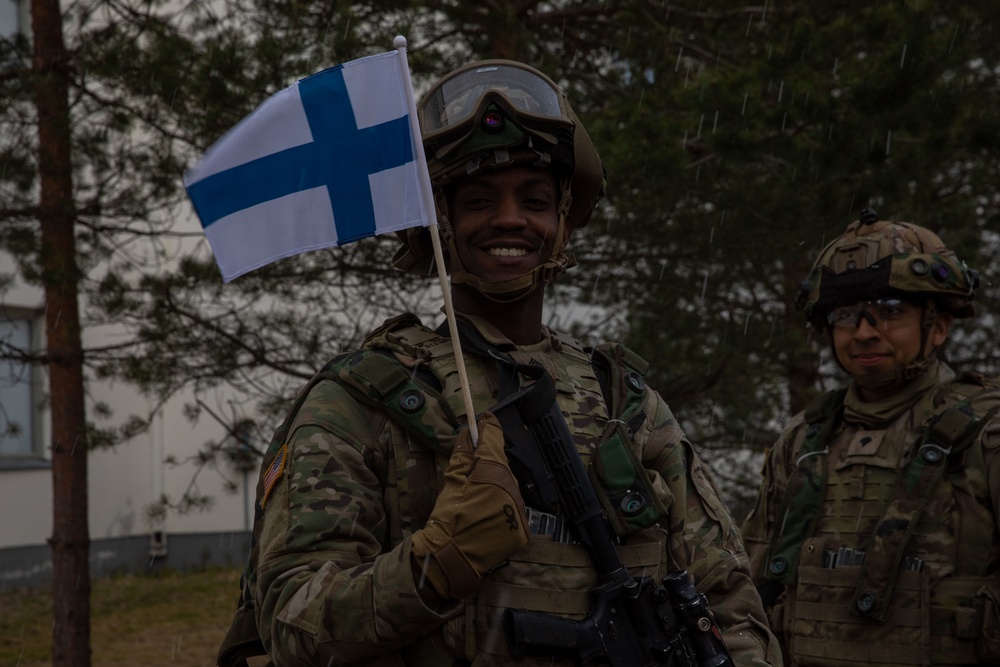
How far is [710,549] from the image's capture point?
2.88 metres

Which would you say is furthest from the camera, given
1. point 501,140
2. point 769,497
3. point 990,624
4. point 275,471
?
point 769,497

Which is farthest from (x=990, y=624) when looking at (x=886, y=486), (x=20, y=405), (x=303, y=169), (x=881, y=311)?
(x=20, y=405)

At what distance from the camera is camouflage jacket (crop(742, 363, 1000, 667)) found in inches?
164

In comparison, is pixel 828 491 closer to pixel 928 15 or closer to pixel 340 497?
pixel 340 497

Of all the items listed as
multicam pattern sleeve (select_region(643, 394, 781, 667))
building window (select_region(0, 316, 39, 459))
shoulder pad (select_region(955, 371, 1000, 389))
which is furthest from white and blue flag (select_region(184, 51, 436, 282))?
building window (select_region(0, 316, 39, 459))

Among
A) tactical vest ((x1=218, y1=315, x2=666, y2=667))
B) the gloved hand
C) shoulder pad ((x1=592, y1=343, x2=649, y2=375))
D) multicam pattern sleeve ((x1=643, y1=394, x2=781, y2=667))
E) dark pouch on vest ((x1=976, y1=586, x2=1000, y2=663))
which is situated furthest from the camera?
dark pouch on vest ((x1=976, y1=586, x2=1000, y2=663))

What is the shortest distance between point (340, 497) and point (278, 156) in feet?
3.00

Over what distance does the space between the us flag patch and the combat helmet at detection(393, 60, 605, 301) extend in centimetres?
65

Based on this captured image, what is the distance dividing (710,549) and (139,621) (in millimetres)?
9325

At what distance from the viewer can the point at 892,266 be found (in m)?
4.54

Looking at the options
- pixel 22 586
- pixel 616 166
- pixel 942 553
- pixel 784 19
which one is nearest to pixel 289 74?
pixel 616 166

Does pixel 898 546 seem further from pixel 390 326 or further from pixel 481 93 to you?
pixel 481 93

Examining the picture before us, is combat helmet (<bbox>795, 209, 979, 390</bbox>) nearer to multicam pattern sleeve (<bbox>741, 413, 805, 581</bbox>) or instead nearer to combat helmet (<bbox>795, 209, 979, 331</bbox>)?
combat helmet (<bbox>795, 209, 979, 331</bbox>)

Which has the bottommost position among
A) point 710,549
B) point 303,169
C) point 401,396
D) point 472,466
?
point 710,549
